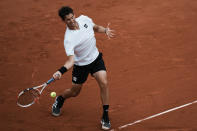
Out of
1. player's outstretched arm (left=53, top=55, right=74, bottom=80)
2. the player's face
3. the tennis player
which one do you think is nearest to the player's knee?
the tennis player

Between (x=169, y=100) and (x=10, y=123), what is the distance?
3.11m

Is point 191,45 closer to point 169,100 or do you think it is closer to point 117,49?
point 117,49

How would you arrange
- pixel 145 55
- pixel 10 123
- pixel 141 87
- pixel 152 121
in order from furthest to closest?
pixel 145 55
pixel 141 87
pixel 10 123
pixel 152 121

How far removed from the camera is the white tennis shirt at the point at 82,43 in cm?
544

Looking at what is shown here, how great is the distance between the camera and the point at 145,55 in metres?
8.39

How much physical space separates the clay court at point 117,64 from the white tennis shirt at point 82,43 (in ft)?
4.29

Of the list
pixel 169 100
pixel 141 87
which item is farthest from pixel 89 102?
pixel 169 100

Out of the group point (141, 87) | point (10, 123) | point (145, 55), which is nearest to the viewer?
point (10, 123)

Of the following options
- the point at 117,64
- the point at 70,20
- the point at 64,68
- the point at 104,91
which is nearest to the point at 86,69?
the point at 104,91

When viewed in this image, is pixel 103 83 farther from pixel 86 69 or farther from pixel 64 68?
pixel 64 68

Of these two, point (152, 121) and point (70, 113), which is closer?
point (152, 121)

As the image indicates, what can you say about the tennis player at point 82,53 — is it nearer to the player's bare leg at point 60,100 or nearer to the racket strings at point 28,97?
the player's bare leg at point 60,100

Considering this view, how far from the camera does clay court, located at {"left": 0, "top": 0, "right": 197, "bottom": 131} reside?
6398mm

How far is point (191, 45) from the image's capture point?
864 centimetres
